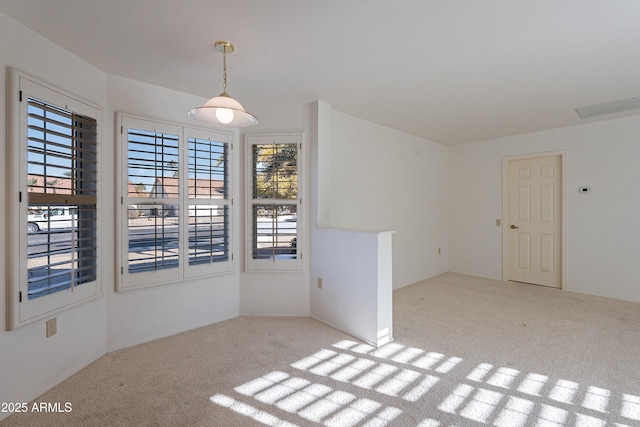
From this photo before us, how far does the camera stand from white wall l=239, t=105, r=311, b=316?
11.5ft

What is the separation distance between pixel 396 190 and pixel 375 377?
3.01 metres

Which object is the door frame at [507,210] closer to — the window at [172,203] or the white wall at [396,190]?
the white wall at [396,190]

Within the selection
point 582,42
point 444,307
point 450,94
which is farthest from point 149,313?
point 582,42

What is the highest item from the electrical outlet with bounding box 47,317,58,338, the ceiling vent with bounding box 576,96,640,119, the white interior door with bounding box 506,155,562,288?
the ceiling vent with bounding box 576,96,640,119

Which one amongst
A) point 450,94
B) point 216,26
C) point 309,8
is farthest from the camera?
point 450,94

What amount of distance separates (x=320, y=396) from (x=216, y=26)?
2568 millimetres

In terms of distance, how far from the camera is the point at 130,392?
2105mm

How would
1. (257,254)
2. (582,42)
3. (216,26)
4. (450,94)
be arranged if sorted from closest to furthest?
1. (216,26)
2. (582,42)
3. (450,94)
4. (257,254)

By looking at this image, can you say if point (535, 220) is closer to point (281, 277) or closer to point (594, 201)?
point (594, 201)

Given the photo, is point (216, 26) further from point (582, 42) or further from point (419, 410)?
point (419, 410)

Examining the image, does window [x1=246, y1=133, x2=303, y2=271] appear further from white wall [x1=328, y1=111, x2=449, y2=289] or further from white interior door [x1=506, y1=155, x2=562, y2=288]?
white interior door [x1=506, y1=155, x2=562, y2=288]

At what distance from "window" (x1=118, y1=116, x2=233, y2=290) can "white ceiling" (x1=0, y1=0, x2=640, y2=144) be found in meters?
0.53

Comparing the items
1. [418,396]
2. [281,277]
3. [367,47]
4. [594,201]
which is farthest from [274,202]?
[594,201]

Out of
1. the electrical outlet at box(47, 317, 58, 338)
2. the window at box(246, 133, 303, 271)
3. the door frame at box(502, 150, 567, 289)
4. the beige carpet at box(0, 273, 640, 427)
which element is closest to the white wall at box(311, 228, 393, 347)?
the beige carpet at box(0, 273, 640, 427)
